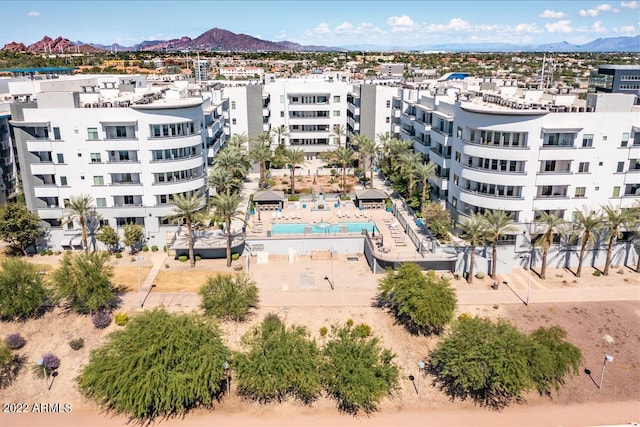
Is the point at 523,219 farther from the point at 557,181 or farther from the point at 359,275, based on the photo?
the point at 359,275

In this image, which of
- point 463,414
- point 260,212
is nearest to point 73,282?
point 260,212

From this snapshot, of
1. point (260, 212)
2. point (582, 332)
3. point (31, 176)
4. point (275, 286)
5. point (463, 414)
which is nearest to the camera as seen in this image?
point (463, 414)

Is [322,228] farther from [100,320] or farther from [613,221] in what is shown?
[613,221]

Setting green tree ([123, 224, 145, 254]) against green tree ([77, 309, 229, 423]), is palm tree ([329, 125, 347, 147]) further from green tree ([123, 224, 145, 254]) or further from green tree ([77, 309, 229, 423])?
green tree ([77, 309, 229, 423])

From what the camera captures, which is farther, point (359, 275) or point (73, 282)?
point (359, 275)

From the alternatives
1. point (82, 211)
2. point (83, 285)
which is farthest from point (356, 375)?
point (82, 211)
